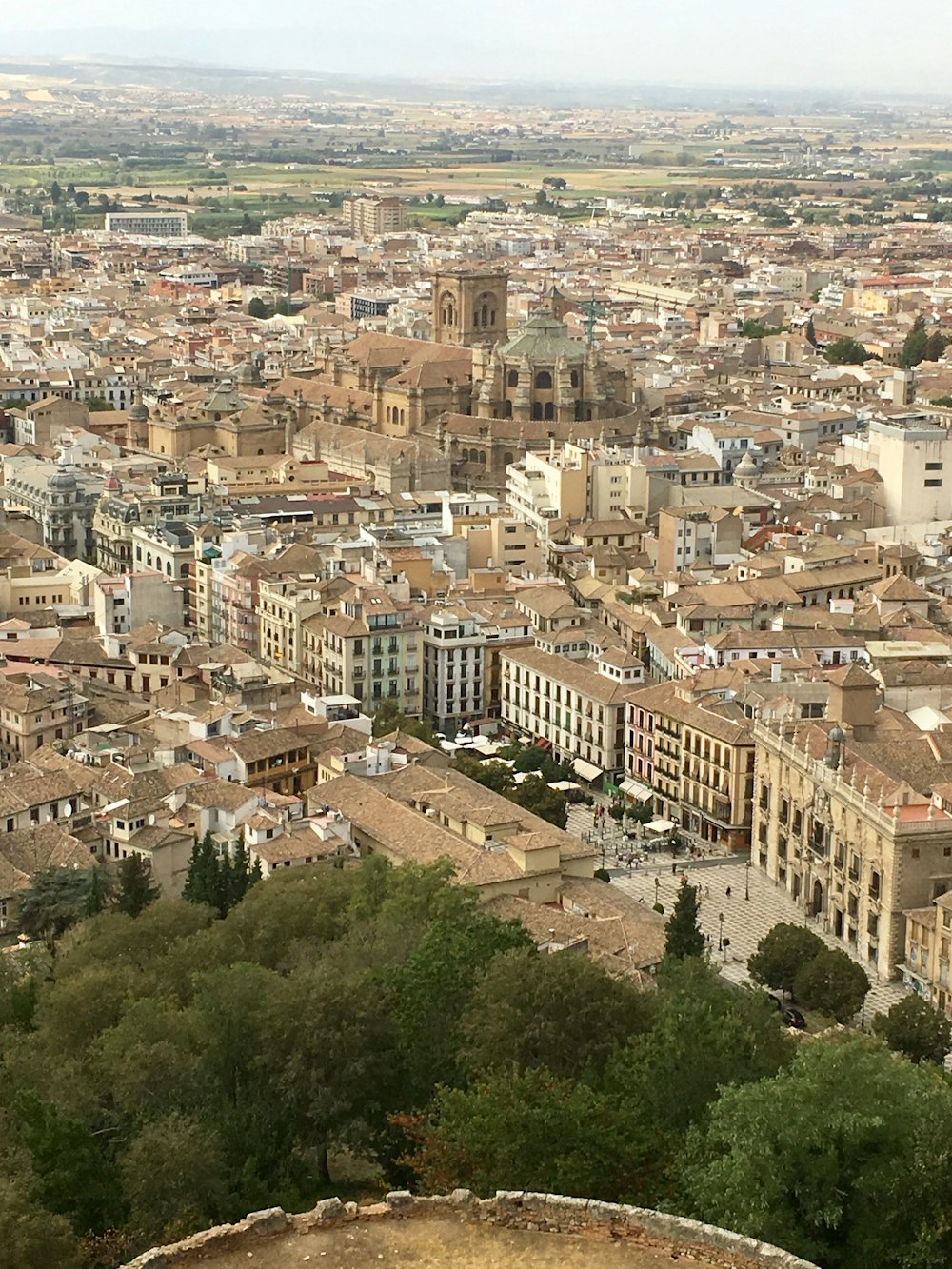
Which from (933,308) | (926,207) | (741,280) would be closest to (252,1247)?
(933,308)

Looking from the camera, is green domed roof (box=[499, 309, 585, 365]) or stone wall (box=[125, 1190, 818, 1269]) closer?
stone wall (box=[125, 1190, 818, 1269])

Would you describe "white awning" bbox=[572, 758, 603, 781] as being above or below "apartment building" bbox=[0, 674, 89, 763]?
below

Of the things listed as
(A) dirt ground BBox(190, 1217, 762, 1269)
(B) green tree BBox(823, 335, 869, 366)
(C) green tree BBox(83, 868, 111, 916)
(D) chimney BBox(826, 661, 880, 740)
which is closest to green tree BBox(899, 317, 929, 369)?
(B) green tree BBox(823, 335, 869, 366)

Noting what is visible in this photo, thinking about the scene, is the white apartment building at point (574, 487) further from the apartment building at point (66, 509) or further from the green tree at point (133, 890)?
the green tree at point (133, 890)

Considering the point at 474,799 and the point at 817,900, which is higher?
the point at 474,799

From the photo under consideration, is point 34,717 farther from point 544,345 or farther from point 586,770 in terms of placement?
point 544,345

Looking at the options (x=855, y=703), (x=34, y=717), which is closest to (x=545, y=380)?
(x=34, y=717)

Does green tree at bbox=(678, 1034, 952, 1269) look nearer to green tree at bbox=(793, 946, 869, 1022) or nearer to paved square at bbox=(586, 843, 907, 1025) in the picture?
green tree at bbox=(793, 946, 869, 1022)

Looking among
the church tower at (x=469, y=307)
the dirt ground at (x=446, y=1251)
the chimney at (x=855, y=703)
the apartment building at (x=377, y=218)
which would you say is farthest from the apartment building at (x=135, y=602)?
the apartment building at (x=377, y=218)
